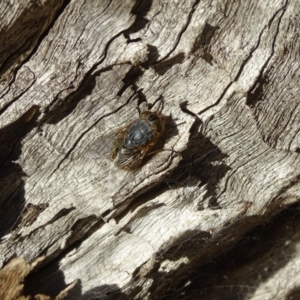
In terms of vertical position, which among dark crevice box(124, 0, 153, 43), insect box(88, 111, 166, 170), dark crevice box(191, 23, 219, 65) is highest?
dark crevice box(124, 0, 153, 43)

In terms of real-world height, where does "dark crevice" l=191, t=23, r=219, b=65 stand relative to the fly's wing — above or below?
above

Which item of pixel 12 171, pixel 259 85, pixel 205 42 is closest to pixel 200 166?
pixel 259 85

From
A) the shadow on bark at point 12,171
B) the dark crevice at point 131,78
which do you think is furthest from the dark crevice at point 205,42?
the shadow on bark at point 12,171

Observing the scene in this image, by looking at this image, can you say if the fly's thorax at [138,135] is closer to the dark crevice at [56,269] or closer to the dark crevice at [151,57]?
the dark crevice at [151,57]

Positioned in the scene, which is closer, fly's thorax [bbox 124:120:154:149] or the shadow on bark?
the shadow on bark

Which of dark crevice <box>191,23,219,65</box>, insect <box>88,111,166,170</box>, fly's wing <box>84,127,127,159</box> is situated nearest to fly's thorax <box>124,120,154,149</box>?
insect <box>88,111,166,170</box>

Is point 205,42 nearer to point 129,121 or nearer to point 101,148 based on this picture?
point 129,121

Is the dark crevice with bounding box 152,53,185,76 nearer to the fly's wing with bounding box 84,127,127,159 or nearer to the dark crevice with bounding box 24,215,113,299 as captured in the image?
the fly's wing with bounding box 84,127,127,159

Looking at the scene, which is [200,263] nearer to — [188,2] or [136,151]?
[136,151]
